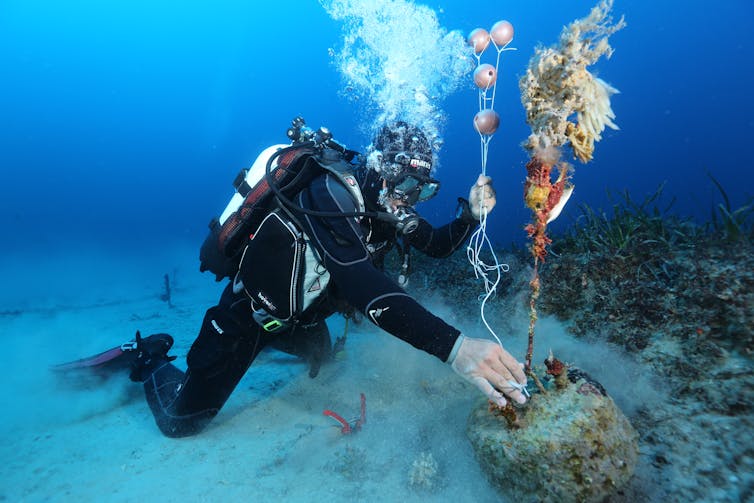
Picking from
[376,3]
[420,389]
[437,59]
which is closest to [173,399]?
[420,389]

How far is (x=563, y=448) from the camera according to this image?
1.79 metres

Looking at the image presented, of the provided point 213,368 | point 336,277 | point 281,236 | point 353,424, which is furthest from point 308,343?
point 336,277

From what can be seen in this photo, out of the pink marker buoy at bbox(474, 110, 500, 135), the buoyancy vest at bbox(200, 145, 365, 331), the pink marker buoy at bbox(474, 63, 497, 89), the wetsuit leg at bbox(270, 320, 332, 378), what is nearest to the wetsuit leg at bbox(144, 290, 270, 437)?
the buoyancy vest at bbox(200, 145, 365, 331)

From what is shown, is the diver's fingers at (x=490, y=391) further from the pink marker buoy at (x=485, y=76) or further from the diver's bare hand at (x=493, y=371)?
the pink marker buoy at (x=485, y=76)

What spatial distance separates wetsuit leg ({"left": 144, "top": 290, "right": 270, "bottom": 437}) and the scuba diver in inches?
0.4

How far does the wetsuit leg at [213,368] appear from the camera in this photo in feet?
11.7

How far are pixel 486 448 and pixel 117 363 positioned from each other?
5.07m

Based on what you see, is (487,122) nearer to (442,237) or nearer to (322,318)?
(442,237)

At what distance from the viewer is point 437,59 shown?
5.35m

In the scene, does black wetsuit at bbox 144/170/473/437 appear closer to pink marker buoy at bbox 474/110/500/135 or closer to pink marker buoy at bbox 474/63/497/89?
pink marker buoy at bbox 474/110/500/135

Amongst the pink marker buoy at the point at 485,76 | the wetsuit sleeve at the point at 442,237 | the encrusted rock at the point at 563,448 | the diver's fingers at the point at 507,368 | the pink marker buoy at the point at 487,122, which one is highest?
the pink marker buoy at the point at 485,76

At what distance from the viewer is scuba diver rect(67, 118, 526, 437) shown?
2.15 meters

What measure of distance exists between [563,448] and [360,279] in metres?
1.47

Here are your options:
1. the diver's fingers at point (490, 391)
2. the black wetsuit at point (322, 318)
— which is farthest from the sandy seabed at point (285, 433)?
the diver's fingers at point (490, 391)
